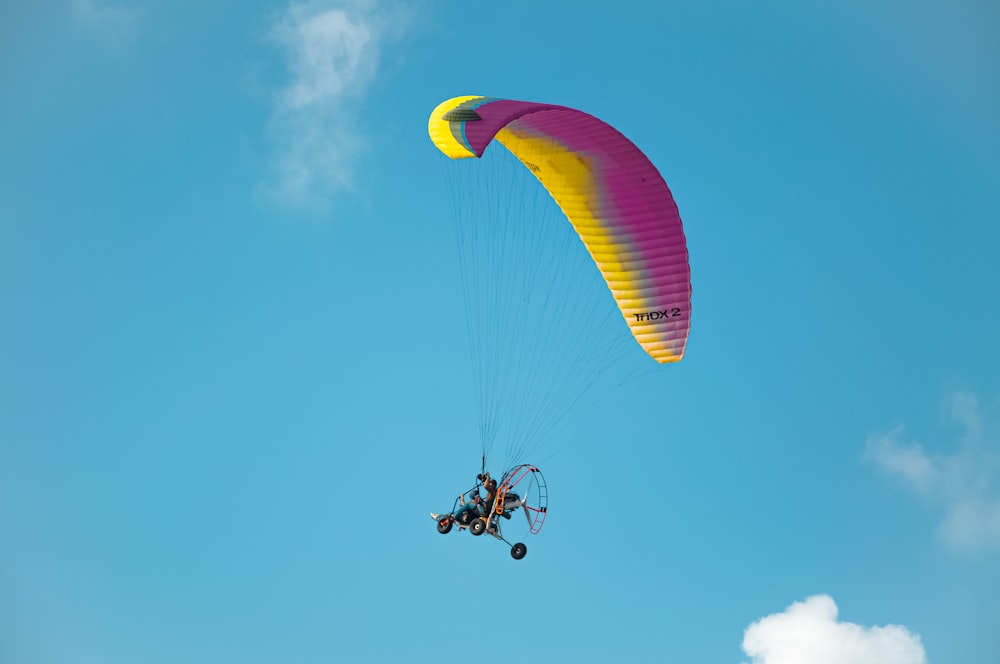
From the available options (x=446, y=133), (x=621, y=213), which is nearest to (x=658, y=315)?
(x=621, y=213)

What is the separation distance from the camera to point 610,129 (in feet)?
85.4

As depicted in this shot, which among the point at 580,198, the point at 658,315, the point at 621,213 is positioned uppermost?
the point at 580,198

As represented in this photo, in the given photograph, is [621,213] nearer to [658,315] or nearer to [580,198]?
[580,198]

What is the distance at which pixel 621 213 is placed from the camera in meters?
26.6

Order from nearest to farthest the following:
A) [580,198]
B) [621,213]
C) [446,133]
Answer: [446,133] → [621,213] → [580,198]

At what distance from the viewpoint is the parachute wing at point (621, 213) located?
2623 cm

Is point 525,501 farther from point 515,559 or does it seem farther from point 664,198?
point 664,198

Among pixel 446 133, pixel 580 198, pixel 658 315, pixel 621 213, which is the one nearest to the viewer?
pixel 446 133

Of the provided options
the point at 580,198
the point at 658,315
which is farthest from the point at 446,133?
the point at 658,315

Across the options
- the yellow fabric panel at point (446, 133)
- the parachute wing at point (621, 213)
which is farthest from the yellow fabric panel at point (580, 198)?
the yellow fabric panel at point (446, 133)

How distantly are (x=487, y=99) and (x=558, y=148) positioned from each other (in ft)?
7.33

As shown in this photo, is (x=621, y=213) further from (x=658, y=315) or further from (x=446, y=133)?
(x=446, y=133)

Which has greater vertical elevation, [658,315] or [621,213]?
[621,213]

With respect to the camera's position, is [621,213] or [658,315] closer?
[658,315]
